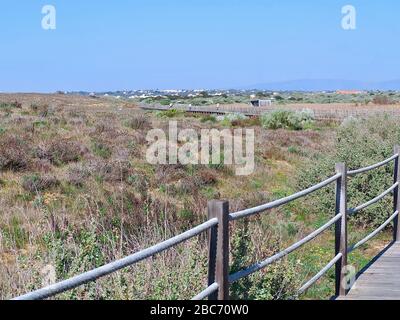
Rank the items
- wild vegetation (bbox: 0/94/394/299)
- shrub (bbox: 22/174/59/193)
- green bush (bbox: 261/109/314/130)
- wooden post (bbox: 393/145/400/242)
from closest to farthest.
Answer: wild vegetation (bbox: 0/94/394/299) < wooden post (bbox: 393/145/400/242) < shrub (bbox: 22/174/59/193) < green bush (bbox: 261/109/314/130)

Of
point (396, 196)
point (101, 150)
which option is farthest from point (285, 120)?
point (396, 196)

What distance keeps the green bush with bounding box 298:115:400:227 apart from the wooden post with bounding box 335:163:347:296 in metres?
4.62

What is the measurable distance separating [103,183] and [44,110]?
→ 1985 centimetres

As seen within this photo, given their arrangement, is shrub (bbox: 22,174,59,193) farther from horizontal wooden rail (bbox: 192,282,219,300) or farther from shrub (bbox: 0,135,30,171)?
horizontal wooden rail (bbox: 192,282,219,300)

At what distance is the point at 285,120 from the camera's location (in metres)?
36.7

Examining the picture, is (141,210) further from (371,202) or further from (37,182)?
(371,202)

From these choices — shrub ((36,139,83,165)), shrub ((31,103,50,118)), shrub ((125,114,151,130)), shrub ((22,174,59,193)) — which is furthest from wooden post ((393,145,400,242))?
shrub ((31,103,50,118))

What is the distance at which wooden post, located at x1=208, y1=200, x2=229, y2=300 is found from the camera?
3.67 metres

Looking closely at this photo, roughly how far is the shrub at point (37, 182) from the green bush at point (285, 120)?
24.0m

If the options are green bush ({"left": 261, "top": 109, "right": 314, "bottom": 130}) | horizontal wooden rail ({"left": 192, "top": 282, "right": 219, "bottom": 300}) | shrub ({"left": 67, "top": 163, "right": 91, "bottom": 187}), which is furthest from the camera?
green bush ({"left": 261, "top": 109, "right": 314, "bottom": 130})

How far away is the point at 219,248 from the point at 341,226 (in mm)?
2546
